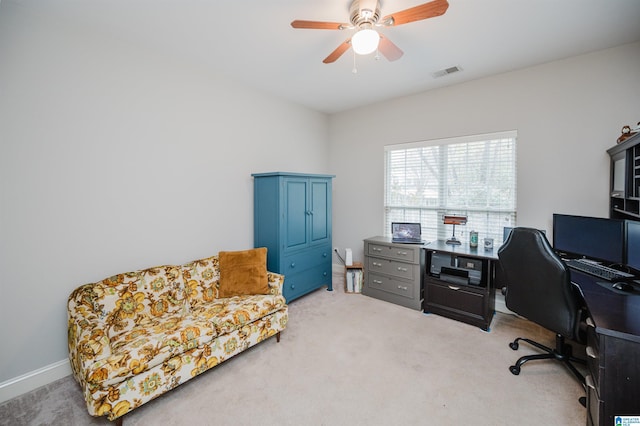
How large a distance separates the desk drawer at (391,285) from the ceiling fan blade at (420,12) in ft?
8.86

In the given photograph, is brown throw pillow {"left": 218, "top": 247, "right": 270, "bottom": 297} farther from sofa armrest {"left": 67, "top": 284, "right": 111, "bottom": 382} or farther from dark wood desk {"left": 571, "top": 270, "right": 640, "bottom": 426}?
dark wood desk {"left": 571, "top": 270, "right": 640, "bottom": 426}

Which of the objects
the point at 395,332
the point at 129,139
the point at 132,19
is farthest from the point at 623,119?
the point at 129,139

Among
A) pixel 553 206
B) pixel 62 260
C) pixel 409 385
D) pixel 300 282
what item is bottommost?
pixel 409 385

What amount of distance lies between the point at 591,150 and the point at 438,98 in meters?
1.69

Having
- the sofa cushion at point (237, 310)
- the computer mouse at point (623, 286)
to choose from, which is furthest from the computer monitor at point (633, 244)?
the sofa cushion at point (237, 310)

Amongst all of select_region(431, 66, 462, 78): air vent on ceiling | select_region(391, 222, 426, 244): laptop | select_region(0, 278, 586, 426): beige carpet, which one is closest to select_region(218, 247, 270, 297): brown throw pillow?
select_region(0, 278, 586, 426): beige carpet

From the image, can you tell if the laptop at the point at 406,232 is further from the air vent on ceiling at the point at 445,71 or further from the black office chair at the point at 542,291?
the air vent on ceiling at the point at 445,71

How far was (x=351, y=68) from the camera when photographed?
3016 mm

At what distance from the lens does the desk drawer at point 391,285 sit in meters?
3.41

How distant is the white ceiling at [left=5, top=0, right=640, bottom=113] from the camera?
6.66 ft

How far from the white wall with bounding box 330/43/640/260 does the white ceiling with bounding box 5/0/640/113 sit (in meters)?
0.20

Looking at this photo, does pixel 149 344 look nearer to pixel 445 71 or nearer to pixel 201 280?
pixel 201 280

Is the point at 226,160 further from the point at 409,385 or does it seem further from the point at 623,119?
the point at 623,119

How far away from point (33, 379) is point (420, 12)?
12.0ft
